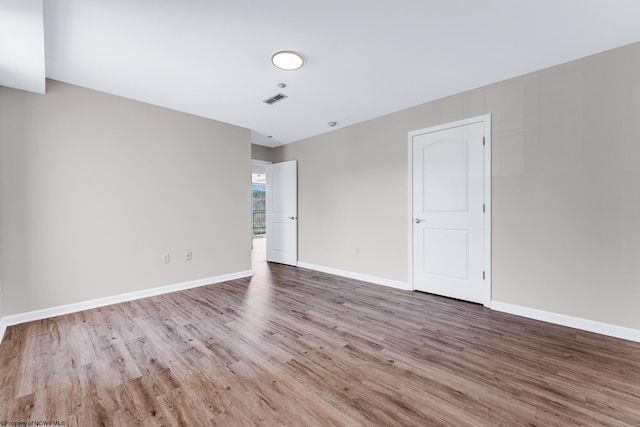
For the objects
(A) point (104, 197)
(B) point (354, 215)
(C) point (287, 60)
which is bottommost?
(B) point (354, 215)

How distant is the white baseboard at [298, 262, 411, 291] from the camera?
369cm

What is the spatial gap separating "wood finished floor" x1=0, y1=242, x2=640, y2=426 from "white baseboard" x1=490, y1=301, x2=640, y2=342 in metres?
0.09

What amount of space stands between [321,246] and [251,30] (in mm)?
3438

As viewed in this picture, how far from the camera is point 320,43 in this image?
2.20 m

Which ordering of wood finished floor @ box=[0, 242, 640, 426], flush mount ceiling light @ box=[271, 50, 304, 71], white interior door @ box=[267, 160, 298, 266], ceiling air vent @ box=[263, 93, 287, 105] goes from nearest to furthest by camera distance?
wood finished floor @ box=[0, 242, 640, 426]
flush mount ceiling light @ box=[271, 50, 304, 71]
ceiling air vent @ box=[263, 93, 287, 105]
white interior door @ box=[267, 160, 298, 266]

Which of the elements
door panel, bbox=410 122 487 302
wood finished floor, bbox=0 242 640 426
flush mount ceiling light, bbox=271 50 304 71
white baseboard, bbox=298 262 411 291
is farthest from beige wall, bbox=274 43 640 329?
flush mount ceiling light, bbox=271 50 304 71

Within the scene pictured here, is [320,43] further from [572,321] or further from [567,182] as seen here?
[572,321]

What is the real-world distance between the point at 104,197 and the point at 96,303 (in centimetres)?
122

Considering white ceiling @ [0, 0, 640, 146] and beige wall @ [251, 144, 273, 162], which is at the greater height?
white ceiling @ [0, 0, 640, 146]

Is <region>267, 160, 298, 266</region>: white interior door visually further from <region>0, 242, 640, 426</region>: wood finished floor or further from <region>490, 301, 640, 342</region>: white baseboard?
<region>490, 301, 640, 342</region>: white baseboard

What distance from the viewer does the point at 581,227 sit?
7.91 ft

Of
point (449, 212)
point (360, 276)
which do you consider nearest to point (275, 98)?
point (449, 212)

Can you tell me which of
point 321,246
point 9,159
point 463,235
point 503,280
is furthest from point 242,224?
point 503,280

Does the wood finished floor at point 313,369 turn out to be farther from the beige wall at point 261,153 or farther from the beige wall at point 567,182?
the beige wall at point 261,153
